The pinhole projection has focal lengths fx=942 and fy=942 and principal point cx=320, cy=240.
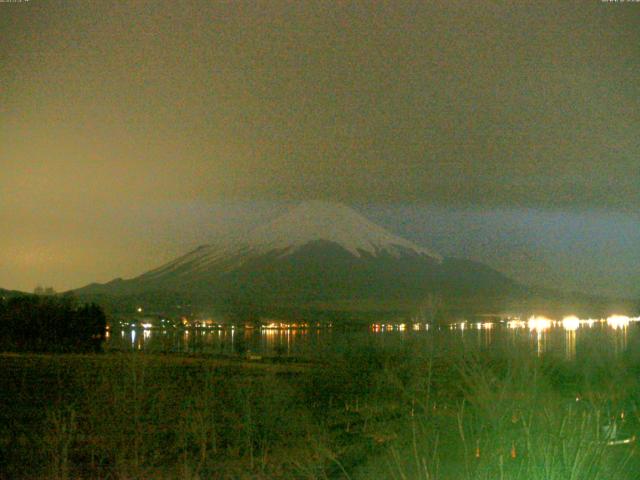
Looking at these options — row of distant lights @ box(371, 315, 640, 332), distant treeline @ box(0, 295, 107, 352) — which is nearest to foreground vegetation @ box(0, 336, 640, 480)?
row of distant lights @ box(371, 315, 640, 332)

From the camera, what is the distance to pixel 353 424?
17.6m

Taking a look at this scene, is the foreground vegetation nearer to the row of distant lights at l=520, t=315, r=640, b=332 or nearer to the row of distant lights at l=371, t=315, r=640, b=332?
the row of distant lights at l=371, t=315, r=640, b=332

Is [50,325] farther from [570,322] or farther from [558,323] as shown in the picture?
[570,322]

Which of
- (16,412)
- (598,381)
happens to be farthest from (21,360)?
(598,381)

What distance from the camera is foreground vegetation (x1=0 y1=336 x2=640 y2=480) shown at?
27.1ft

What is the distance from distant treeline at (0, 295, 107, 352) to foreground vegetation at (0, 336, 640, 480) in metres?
30.7

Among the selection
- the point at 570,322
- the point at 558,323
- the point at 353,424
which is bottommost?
the point at 353,424

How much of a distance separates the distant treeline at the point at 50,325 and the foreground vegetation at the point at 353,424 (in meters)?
30.7

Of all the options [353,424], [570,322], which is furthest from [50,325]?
[353,424]

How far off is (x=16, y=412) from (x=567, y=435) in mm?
12970

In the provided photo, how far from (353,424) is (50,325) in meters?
41.8

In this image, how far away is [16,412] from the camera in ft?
59.9

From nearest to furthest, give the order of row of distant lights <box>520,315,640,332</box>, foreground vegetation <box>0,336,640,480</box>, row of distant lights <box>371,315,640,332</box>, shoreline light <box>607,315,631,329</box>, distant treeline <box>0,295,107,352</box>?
foreground vegetation <box>0,336,640,480</box> → row of distant lights <box>371,315,640,332</box> → row of distant lights <box>520,315,640,332</box> → shoreline light <box>607,315,631,329</box> → distant treeline <box>0,295,107,352</box>

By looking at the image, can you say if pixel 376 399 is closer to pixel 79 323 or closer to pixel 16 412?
pixel 16 412
